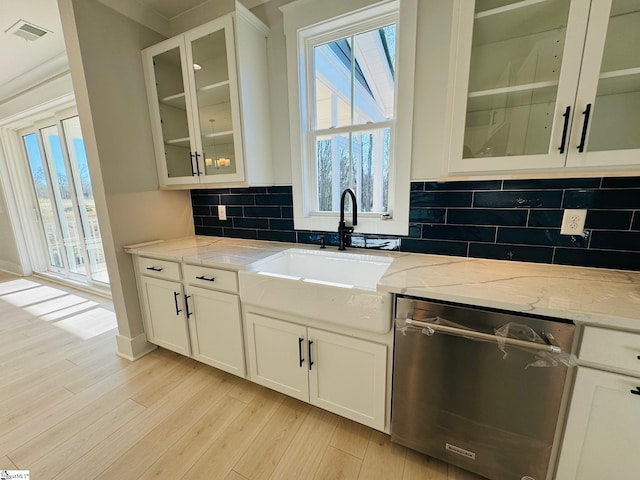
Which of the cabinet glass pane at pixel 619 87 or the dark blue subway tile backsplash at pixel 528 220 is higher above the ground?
the cabinet glass pane at pixel 619 87

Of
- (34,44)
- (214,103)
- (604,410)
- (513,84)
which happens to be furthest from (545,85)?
(34,44)

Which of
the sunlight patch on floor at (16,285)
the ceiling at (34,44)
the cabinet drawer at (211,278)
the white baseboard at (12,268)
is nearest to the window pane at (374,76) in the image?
the ceiling at (34,44)

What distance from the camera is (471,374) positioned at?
1.03m

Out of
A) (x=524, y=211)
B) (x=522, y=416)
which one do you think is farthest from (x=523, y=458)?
(x=524, y=211)

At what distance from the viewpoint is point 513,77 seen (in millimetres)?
1163

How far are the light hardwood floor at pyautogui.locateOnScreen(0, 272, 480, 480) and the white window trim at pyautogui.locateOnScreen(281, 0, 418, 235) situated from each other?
120 centimetres

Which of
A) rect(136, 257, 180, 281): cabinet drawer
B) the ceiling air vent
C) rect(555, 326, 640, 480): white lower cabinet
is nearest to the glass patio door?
the ceiling air vent

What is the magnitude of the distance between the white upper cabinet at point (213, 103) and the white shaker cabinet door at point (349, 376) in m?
1.20

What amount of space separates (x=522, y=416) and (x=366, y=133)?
5.42ft

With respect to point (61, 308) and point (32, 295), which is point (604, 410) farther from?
point (32, 295)

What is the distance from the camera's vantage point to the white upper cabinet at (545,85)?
96 centimetres

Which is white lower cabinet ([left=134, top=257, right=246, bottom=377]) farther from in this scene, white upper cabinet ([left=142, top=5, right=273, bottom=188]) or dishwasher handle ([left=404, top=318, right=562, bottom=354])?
dishwasher handle ([left=404, top=318, right=562, bottom=354])

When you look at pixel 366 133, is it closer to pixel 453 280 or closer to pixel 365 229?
pixel 365 229

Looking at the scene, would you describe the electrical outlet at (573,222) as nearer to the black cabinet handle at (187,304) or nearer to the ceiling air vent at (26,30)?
the black cabinet handle at (187,304)
